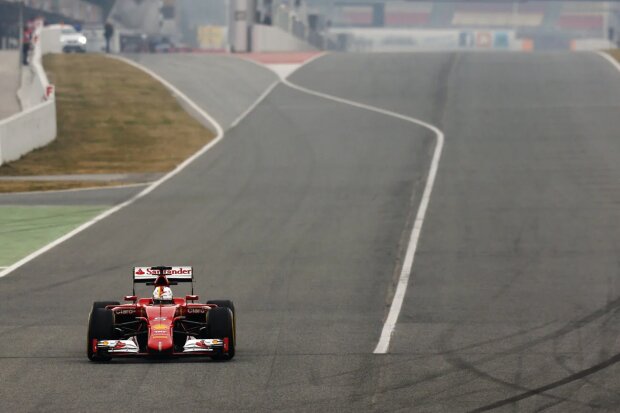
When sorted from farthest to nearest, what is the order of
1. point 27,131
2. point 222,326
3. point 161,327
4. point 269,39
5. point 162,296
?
point 269,39
point 27,131
point 162,296
point 222,326
point 161,327

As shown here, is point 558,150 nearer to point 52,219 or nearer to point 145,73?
point 52,219

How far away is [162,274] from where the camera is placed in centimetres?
1659

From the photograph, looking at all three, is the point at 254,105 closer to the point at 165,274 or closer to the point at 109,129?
the point at 109,129

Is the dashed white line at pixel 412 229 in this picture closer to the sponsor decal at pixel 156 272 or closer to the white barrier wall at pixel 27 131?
the sponsor decal at pixel 156 272

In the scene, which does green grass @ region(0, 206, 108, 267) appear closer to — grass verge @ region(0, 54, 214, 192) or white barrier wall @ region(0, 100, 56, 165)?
grass verge @ region(0, 54, 214, 192)

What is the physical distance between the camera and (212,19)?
193125 mm

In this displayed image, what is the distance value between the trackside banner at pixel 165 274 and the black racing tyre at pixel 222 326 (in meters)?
0.97

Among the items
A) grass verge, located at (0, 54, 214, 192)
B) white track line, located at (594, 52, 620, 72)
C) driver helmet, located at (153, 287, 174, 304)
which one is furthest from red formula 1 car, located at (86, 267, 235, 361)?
white track line, located at (594, 52, 620, 72)

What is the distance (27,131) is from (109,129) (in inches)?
210

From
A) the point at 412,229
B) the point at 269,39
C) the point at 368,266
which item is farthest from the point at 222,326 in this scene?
the point at 269,39

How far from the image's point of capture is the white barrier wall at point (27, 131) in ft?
143

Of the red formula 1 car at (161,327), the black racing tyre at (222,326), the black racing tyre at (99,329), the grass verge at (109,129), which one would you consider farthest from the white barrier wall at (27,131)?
→ the black racing tyre at (222,326)

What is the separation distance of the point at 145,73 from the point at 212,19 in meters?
131

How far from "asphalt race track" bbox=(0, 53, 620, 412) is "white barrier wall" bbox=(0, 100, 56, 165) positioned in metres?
6.31
